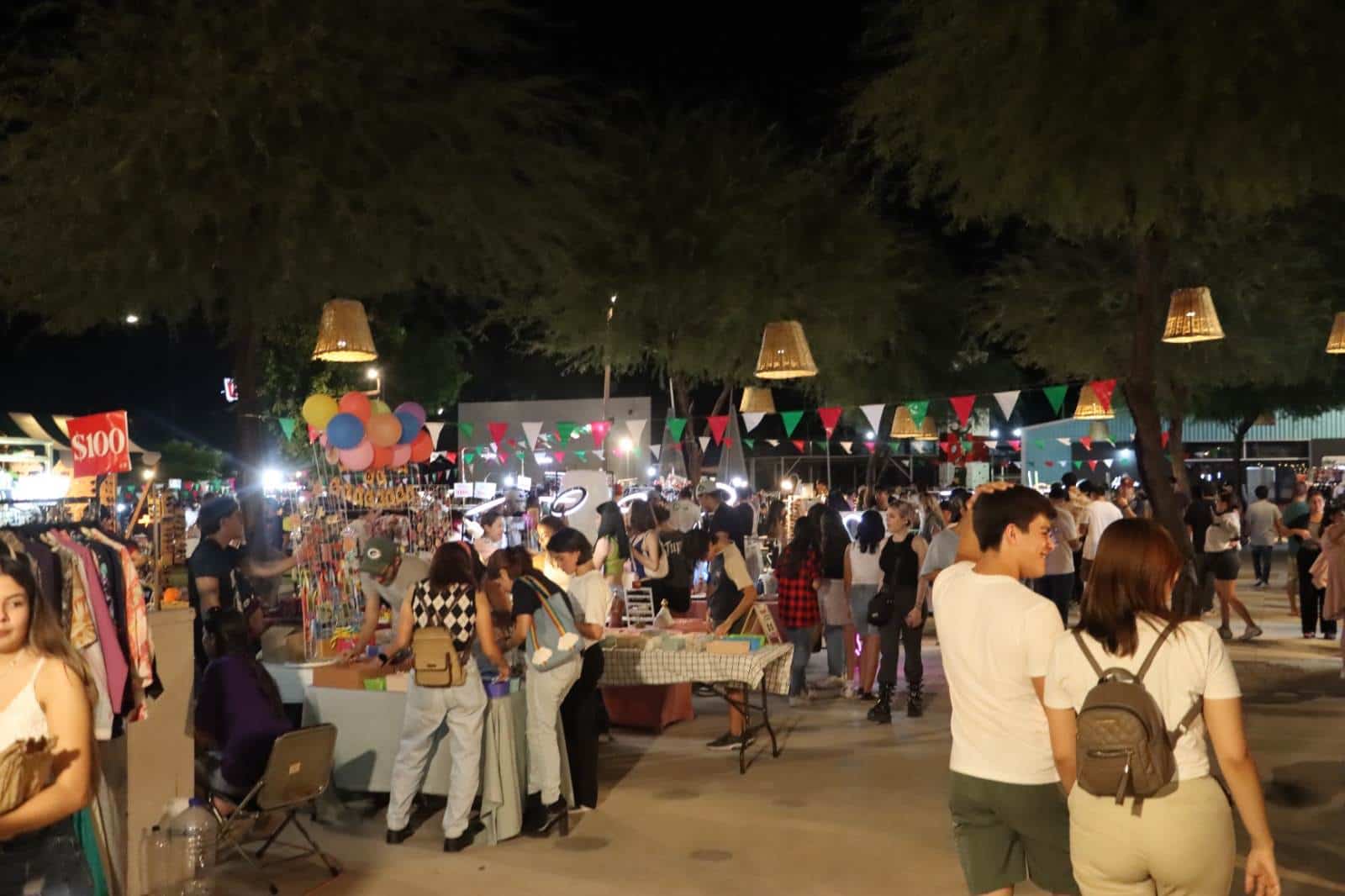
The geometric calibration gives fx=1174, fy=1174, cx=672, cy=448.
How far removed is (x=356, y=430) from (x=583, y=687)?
3.51 metres

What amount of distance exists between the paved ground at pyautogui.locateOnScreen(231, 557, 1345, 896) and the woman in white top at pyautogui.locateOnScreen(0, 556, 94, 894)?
2.70 metres

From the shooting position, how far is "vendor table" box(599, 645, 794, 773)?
311 inches

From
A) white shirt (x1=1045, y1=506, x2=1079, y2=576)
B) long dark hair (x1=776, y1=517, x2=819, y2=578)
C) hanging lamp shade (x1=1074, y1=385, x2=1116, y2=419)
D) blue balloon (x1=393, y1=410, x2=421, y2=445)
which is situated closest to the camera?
long dark hair (x1=776, y1=517, x2=819, y2=578)

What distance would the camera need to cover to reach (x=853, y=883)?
575 centimetres

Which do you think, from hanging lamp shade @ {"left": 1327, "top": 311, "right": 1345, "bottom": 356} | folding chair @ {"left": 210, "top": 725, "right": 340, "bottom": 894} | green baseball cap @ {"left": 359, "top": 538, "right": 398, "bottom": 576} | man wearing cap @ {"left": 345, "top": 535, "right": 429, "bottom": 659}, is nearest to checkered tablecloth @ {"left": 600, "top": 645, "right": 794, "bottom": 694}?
man wearing cap @ {"left": 345, "top": 535, "right": 429, "bottom": 659}

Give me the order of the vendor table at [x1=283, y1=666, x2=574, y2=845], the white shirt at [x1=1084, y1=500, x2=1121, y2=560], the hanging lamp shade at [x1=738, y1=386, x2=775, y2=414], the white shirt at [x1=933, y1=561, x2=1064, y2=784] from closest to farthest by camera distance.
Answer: the white shirt at [x1=933, y1=561, x2=1064, y2=784], the vendor table at [x1=283, y1=666, x2=574, y2=845], the white shirt at [x1=1084, y1=500, x2=1121, y2=560], the hanging lamp shade at [x1=738, y1=386, x2=775, y2=414]

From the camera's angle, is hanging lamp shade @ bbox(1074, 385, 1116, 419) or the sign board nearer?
the sign board

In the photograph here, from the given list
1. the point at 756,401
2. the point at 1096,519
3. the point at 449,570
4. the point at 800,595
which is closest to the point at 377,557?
the point at 449,570

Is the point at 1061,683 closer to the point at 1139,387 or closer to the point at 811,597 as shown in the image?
the point at 811,597

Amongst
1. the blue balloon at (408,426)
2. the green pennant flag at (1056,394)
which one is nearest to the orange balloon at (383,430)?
the blue balloon at (408,426)

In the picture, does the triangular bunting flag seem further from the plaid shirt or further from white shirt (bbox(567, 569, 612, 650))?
white shirt (bbox(567, 569, 612, 650))

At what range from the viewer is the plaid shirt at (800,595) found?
33.0 ft

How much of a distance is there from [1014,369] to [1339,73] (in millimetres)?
19047

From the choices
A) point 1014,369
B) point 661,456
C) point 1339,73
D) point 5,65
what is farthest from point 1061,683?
point 1014,369
